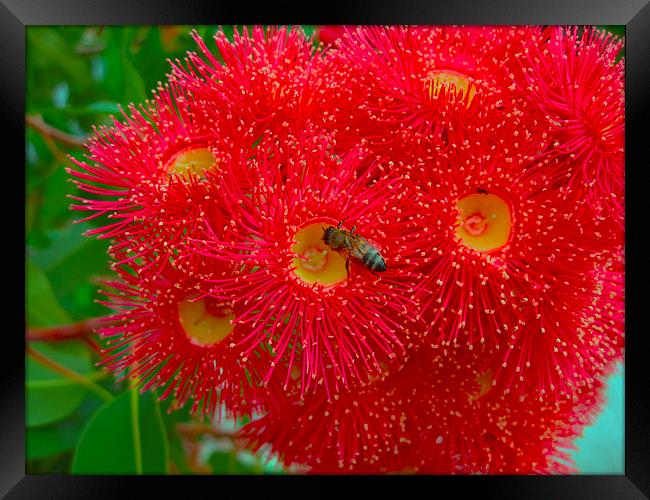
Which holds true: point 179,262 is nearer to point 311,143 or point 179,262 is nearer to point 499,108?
point 311,143

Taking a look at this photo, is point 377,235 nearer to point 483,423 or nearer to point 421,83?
point 421,83

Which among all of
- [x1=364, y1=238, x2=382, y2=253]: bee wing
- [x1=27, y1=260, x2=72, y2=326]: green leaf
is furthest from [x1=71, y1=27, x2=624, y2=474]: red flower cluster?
[x1=27, y1=260, x2=72, y2=326]: green leaf

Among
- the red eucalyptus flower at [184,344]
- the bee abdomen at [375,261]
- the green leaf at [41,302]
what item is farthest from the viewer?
the green leaf at [41,302]

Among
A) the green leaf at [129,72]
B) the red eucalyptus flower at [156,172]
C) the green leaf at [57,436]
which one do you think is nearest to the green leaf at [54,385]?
the green leaf at [57,436]

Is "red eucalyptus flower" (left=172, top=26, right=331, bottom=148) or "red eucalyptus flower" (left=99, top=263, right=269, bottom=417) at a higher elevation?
→ "red eucalyptus flower" (left=172, top=26, right=331, bottom=148)

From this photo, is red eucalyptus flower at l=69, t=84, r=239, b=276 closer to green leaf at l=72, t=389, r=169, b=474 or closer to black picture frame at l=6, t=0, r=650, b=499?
black picture frame at l=6, t=0, r=650, b=499

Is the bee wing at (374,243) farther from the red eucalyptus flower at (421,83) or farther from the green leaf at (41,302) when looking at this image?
the green leaf at (41,302)

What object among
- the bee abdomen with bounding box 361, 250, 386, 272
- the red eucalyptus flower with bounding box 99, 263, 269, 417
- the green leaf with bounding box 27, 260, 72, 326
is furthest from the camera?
the green leaf with bounding box 27, 260, 72, 326
